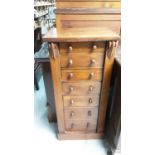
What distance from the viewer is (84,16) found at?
4.64ft

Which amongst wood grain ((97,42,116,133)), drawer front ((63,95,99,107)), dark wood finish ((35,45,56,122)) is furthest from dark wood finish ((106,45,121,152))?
dark wood finish ((35,45,56,122))

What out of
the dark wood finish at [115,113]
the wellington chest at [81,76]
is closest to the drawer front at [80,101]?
the wellington chest at [81,76]

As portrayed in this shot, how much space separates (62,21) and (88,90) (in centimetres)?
67

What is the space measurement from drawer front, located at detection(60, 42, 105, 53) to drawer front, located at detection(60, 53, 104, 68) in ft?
0.10

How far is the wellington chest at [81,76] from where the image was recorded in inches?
40.8

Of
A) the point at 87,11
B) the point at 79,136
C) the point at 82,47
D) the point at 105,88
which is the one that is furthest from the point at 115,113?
the point at 87,11

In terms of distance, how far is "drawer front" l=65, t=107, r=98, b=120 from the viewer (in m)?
1.39

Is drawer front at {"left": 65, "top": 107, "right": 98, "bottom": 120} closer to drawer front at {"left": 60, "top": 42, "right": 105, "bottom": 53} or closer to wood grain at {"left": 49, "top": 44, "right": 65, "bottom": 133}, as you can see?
wood grain at {"left": 49, "top": 44, "right": 65, "bottom": 133}

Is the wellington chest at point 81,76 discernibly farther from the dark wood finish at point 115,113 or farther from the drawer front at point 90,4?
the drawer front at point 90,4

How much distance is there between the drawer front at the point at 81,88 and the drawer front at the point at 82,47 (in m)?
0.28
